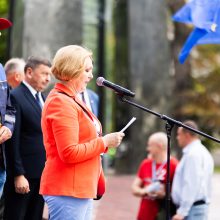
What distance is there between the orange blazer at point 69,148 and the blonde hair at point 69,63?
0.40 feet

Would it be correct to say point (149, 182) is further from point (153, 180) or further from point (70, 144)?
point (70, 144)

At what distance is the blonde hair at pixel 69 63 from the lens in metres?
5.32

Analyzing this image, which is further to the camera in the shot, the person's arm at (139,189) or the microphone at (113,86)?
the person's arm at (139,189)

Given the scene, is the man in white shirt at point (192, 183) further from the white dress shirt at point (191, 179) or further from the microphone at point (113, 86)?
the microphone at point (113, 86)

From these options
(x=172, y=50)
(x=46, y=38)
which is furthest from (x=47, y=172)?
(x=172, y=50)

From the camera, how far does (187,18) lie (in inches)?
371

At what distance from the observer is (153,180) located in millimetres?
8055

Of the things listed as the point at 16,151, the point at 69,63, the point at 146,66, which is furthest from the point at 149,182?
the point at 146,66

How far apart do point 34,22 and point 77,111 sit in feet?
30.4

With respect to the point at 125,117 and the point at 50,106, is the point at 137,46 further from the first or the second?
the point at 50,106

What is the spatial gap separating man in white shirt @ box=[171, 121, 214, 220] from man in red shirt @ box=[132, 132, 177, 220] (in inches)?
6.2

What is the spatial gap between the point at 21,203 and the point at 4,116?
0.89m

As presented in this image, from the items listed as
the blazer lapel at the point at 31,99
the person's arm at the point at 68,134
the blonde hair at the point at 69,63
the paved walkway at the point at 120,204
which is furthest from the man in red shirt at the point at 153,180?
the paved walkway at the point at 120,204

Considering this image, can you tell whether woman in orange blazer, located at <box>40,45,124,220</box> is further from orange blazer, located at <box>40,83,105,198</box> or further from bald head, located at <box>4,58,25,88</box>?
bald head, located at <box>4,58,25,88</box>
